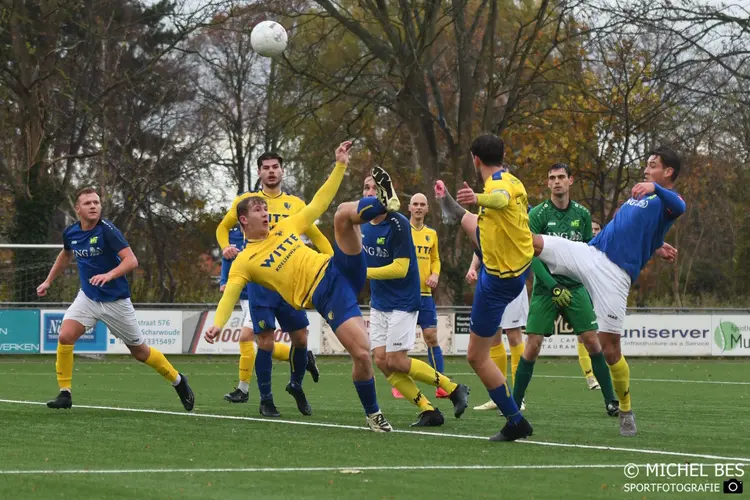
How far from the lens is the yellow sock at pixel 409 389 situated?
392 inches

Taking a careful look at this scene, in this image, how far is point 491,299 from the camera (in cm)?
864

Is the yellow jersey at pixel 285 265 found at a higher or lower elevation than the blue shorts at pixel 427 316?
higher

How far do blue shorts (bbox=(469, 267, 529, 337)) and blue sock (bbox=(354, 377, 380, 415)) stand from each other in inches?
40.9

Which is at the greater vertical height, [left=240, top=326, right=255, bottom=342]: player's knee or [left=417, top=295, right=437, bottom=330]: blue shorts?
[left=417, top=295, right=437, bottom=330]: blue shorts

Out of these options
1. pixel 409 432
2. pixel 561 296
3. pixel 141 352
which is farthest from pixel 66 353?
pixel 561 296

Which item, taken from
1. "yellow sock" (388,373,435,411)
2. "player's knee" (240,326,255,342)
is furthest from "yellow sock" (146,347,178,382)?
"yellow sock" (388,373,435,411)

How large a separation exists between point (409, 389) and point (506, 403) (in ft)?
5.89

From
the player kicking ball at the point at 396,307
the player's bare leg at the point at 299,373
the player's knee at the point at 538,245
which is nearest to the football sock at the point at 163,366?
the player's bare leg at the point at 299,373

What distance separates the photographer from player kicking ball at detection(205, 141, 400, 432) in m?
9.06

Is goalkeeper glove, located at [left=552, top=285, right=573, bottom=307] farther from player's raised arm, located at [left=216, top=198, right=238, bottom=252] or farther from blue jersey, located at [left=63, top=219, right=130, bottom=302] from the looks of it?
blue jersey, located at [left=63, top=219, right=130, bottom=302]

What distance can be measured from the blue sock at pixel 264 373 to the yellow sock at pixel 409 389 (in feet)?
4.32

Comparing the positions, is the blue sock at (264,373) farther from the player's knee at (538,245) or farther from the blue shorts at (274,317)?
the player's knee at (538,245)

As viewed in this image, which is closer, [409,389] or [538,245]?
[538,245]

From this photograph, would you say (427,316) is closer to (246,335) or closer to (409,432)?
(246,335)
